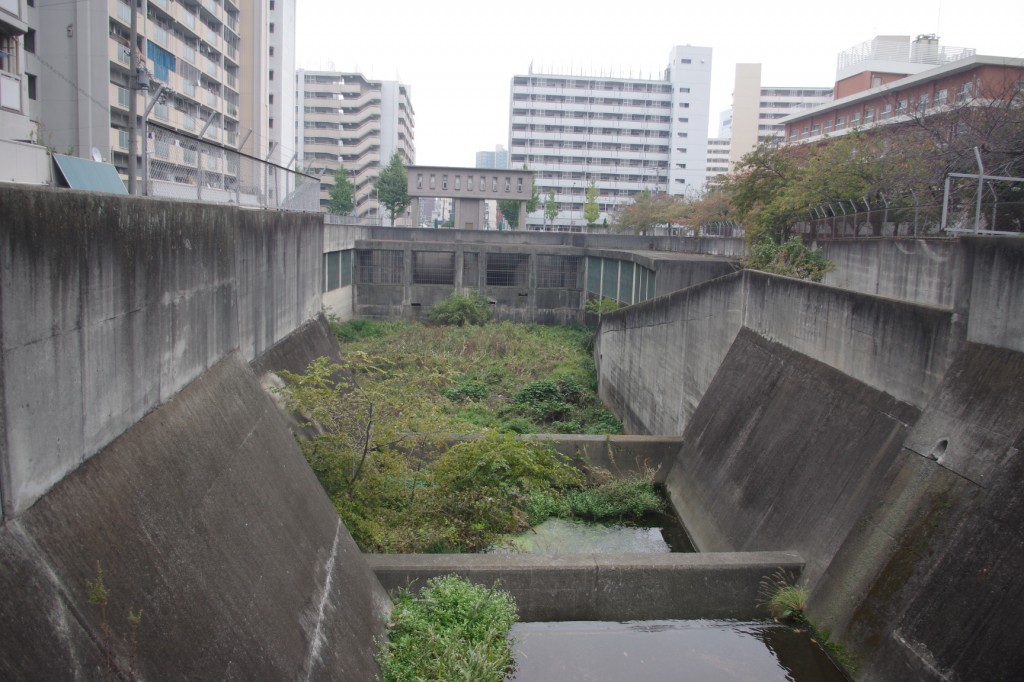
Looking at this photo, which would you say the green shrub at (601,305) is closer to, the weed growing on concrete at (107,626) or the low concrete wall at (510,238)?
the low concrete wall at (510,238)

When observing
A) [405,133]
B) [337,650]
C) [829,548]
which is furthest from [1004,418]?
[405,133]

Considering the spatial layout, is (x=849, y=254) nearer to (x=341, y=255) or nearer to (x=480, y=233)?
(x=341, y=255)

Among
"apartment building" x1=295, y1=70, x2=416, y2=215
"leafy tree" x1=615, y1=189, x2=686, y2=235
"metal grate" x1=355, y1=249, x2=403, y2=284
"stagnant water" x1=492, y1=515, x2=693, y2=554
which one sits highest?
"apartment building" x1=295, y1=70, x2=416, y2=215

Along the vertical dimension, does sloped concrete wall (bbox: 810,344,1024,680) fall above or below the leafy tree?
below

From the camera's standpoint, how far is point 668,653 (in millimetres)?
10039

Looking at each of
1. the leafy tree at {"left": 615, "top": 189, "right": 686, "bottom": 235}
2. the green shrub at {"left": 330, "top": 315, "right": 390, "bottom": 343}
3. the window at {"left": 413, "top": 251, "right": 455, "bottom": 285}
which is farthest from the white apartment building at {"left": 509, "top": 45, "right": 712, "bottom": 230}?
the green shrub at {"left": 330, "top": 315, "right": 390, "bottom": 343}

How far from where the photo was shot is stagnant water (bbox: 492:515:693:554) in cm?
1440

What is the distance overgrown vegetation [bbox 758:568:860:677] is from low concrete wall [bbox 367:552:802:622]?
10 cm

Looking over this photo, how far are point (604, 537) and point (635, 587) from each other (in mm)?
4233

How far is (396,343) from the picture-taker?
105ft

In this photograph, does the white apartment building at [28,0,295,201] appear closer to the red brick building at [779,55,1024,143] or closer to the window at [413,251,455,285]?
the window at [413,251,455,285]

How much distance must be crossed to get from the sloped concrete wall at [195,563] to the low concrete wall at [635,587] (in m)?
2.05

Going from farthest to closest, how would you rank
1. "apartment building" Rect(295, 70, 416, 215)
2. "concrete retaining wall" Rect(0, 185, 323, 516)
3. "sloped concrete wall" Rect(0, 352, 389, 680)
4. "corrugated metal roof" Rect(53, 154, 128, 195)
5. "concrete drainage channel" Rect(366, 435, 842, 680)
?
1. "apartment building" Rect(295, 70, 416, 215)
2. "corrugated metal roof" Rect(53, 154, 128, 195)
3. "concrete drainage channel" Rect(366, 435, 842, 680)
4. "concrete retaining wall" Rect(0, 185, 323, 516)
5. "sloped concrete wall" Rect(0, 352, 389, 680)

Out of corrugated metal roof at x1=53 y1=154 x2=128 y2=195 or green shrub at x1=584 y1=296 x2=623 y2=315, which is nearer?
corrugated metal roof at x1=53 y1=154 x2=128 y2=195
